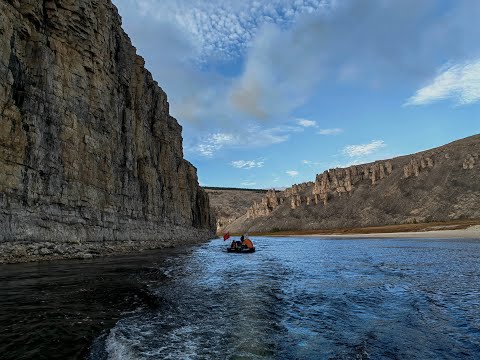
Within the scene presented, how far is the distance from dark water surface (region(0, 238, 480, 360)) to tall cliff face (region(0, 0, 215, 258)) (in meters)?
9.93

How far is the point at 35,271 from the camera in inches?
714

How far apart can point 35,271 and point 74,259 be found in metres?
8.65

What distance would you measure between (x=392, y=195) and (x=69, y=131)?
121 m

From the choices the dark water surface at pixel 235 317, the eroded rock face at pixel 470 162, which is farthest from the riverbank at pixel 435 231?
the dark water surface at pixel 235 317

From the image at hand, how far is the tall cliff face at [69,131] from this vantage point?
24531 mm

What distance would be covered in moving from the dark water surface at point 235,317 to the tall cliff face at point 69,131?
9928mm

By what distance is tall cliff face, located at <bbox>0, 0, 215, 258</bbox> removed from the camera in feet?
80.5

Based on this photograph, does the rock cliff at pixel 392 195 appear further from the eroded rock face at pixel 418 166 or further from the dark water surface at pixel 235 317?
the dark water surface at pixel 235 317

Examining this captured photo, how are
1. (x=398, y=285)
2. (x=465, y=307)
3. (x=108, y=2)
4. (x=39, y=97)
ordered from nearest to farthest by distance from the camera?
(x=465, y=307)
(x=398, y=285)
(x=39, y=97)
(x=108, y=2)

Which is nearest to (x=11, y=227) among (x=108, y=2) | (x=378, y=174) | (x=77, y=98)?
(x=77, y=98)

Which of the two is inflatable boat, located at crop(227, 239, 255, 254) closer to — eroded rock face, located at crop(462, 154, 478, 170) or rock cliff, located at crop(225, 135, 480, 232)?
rock cliff, located at crop(225, 135, 480, 232)

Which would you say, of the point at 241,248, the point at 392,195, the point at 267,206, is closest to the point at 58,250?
the point at 241,248

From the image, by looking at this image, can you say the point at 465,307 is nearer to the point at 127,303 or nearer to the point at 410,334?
the point at 410,334

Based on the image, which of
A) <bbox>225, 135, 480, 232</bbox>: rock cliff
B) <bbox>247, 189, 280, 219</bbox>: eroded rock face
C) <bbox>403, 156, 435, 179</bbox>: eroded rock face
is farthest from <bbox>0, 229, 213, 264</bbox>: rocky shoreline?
<bbox>247, 189, 280, 219</bbox>: eroded rock face
